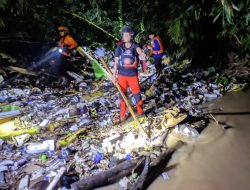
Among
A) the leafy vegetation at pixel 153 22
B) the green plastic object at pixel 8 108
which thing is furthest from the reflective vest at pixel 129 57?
the green plastic object at pixel 8 108

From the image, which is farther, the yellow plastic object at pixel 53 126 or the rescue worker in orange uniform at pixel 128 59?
the yellow plastic object at pixel 53 126

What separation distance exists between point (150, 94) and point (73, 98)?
1.72 metres

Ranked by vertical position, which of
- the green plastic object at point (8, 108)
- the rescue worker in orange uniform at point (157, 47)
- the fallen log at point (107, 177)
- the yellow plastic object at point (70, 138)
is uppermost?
the rescue worker in orange uniform at point (157, 47)

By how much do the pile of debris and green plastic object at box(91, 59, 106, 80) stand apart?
1.84 feet

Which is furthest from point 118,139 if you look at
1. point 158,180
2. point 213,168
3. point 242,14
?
point 242,14

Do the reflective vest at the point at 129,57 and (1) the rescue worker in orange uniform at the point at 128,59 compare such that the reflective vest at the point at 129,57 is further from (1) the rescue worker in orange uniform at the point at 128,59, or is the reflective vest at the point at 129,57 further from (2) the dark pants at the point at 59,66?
(2) the dark pants at the point at 59,66

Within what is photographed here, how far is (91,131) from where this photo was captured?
5480 millimetres

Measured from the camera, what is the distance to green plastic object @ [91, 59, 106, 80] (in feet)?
27.1

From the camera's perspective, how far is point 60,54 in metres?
8.05

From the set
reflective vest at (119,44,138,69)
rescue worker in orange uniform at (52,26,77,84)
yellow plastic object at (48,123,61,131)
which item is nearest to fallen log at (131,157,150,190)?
reflective vest at (119,44,138,69)

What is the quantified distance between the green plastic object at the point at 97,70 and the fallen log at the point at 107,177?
4208mm

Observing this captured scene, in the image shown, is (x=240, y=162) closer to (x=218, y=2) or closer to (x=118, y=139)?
(x=118, y=139)

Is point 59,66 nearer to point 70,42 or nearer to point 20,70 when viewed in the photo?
point 70,42

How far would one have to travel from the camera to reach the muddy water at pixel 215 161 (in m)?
4.16
